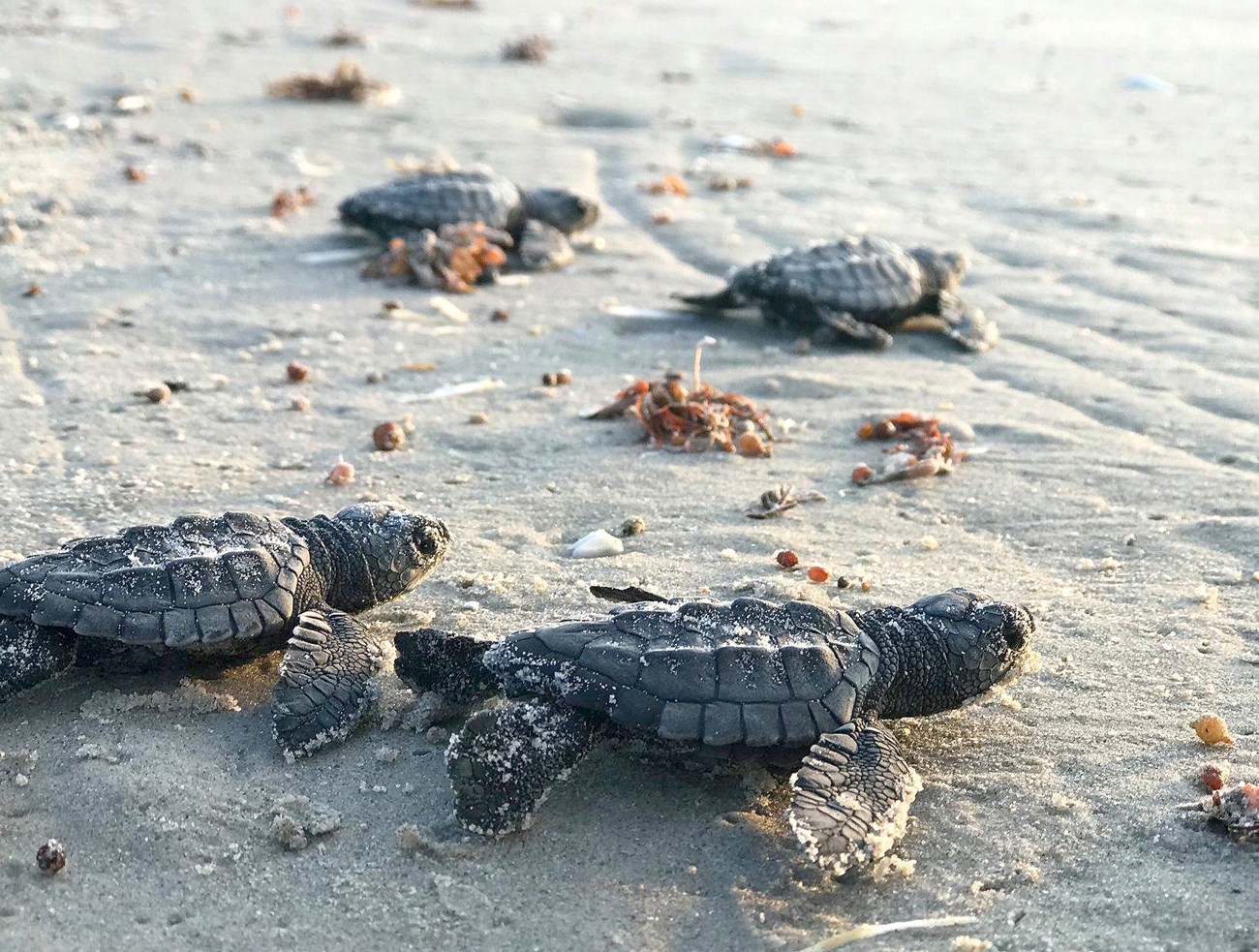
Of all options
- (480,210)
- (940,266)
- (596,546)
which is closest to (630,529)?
(596,546)

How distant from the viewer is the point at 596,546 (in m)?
3.96

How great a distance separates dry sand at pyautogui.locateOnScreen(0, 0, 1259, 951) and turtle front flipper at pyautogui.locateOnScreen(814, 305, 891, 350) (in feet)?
0.54

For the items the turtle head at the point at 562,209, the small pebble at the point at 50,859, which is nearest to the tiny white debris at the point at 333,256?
the turtle head at the point at 562,209

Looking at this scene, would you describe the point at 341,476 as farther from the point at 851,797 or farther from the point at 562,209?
the point at 562,209

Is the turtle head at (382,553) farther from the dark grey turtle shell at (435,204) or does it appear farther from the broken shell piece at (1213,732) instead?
the dark grey turtle shell at (435,204)

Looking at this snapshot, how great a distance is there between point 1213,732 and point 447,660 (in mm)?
1713

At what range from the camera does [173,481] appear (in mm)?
4352

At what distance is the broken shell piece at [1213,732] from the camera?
3006mm

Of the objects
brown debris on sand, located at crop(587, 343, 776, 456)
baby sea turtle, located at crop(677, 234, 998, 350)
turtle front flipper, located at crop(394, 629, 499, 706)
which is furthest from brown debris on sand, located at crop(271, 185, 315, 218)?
turtle front flipper, located at crop(394, 629, 499, 706)

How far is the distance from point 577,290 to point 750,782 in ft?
13.8

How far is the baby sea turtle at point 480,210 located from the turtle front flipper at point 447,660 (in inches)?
164

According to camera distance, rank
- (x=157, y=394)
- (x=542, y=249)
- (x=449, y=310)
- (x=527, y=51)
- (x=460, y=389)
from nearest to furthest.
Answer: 1. (x=157, y=394)
2. (x=460, y=389)
3. (x=449, y=310)
4. (x=542, y=249)
5. (x=527, y=51)

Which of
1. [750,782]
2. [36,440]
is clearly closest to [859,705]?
[750,782]

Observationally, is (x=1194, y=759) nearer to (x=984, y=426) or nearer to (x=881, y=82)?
(x=984, y=426)
